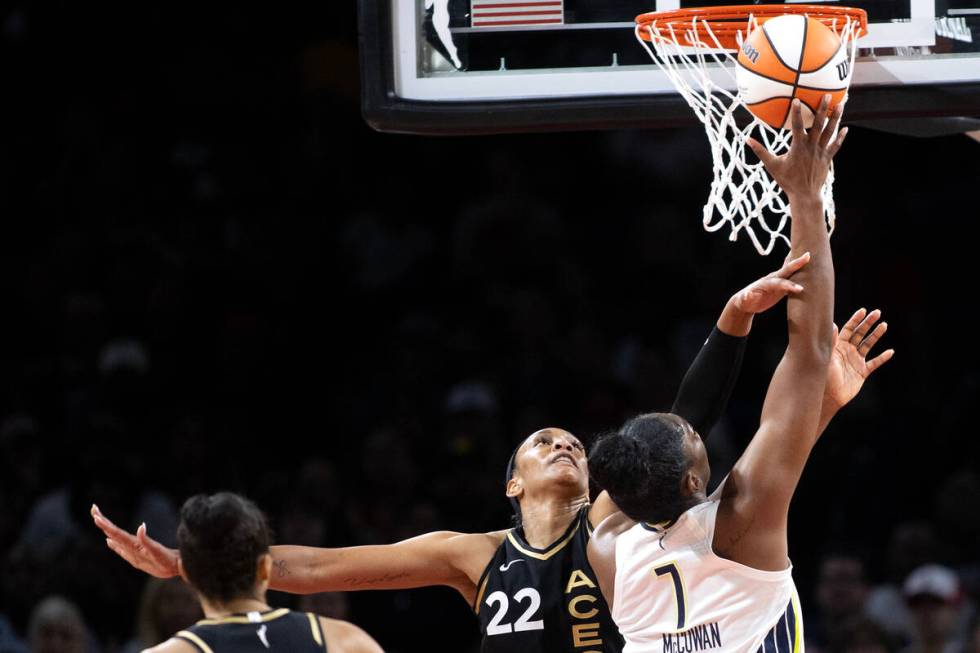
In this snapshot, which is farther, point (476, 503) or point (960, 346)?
point (960, 346)

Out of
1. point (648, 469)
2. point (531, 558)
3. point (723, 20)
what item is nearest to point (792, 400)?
point (648, 469)

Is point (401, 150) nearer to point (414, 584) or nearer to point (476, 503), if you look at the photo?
point (476, 503)

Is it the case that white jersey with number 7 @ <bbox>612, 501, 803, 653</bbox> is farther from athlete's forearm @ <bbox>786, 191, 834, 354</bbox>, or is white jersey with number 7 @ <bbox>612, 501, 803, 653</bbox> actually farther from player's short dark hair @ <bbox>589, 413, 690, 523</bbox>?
athlete's forearm @ <bbox>786, 191, 834, 354</bbox>

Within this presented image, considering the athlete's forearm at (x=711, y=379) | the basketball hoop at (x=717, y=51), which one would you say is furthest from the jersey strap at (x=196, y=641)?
the basketball hoop at (x=717, y=51)

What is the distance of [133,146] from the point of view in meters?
8.91

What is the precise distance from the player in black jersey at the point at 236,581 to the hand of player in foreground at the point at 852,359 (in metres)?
1.22

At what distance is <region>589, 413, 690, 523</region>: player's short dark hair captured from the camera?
128 inches

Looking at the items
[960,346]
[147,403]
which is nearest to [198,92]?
[147,403]

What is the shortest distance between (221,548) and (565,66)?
1712 mm

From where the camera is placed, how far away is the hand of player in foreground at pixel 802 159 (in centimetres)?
319

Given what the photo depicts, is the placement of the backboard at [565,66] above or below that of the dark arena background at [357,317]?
above

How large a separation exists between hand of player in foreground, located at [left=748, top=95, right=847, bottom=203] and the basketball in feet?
0.58

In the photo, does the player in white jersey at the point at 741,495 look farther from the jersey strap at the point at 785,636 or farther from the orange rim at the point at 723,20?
the orange rim at the point at 723,20

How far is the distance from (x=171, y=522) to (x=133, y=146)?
275 centimetres
